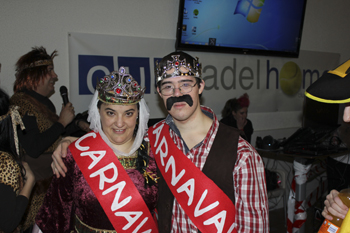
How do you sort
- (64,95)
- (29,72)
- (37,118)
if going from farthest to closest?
1. (64,95)
2. (29,72)
3. (37,118)

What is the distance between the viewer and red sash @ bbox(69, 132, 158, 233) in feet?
4.93

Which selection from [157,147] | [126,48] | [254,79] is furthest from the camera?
[254,79]

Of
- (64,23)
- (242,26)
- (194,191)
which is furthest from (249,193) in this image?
(242,26)

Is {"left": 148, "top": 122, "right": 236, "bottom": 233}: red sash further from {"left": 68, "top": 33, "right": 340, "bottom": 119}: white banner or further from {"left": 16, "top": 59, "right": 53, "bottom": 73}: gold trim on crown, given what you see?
{"left": 68, "top": 33, "right": 340, "bottom": 119}: white banner

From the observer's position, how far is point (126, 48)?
3.02 m

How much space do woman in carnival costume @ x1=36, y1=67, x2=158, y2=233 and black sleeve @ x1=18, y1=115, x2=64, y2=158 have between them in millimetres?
671

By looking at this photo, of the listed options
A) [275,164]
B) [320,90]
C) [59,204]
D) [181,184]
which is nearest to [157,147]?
[181,184]

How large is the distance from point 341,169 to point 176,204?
241cm

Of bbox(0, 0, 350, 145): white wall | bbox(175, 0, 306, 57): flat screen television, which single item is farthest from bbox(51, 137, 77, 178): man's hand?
bbox(175, 0, 306, 57): flat screen television

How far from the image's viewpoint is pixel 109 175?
62.1 inches

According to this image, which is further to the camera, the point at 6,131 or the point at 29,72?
the point at 29,72

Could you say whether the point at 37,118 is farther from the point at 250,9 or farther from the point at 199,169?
the point at 250,9

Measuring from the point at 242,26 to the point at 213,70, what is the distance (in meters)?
0.67

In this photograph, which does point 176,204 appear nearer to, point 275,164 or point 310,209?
point 275,164
